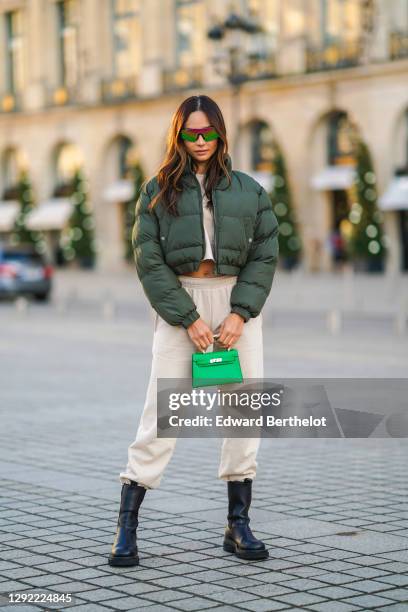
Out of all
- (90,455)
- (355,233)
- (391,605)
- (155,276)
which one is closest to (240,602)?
(391,605)

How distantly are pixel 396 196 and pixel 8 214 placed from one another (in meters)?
21.9

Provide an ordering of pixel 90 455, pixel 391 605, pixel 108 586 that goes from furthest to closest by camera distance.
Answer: pixel 90 455 → pixel 108 586 → pixel 391 605

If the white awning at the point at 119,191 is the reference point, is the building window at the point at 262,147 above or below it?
above

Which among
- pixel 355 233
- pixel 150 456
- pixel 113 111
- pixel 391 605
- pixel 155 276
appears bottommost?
pixel 391 605

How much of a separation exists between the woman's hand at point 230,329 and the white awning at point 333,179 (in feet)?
127

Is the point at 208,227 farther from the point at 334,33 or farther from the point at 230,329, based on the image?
the point at 334,33

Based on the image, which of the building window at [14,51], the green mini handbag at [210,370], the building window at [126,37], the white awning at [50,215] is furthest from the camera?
the building window at [14,51]

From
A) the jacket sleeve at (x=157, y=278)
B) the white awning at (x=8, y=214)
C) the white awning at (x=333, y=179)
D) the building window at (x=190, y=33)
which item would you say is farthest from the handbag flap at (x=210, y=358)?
the white awning at (x=8, y=214)

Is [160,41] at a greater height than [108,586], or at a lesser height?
greater

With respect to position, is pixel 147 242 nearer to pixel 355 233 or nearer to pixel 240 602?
pixel 240 602

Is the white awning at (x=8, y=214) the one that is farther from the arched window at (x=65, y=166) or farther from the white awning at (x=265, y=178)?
the white awning at (x=265, y=178)

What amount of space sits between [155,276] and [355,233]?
36.2 m

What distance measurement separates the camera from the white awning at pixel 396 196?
41219 millimetres

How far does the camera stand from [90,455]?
8891 millimetres
